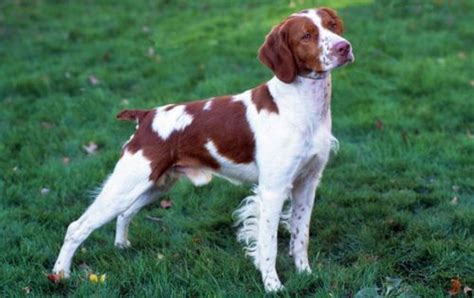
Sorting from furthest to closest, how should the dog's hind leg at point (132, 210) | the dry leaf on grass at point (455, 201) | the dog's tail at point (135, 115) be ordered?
the dry leaf on grass at point (455, 201) → the dog's hind leg at point (132, 210) → the dog's tail at point (135, 115)

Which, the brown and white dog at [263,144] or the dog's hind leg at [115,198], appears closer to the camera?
the brown and white dog at [263,144]

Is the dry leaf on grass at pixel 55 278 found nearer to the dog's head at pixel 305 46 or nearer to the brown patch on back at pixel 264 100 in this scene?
the brown patch on back at pixel 264 100

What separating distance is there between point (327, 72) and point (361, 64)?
4539 mm

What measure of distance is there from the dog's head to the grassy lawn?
3.96 feet

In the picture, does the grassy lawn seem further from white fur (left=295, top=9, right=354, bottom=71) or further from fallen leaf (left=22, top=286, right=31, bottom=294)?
white fur (left=295, top=9, right=354, bottom=71)

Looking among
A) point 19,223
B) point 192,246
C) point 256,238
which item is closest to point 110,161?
point 19,223

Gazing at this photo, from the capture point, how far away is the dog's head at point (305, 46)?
13.0 feet

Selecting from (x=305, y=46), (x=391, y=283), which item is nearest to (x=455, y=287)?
(x=391, y=283)

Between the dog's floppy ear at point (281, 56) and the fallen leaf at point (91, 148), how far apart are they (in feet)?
10.1

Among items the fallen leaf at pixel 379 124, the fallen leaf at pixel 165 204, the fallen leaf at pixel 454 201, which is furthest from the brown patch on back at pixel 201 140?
the fallen leaf at pixel 379 124

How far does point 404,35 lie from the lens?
30.9 feet

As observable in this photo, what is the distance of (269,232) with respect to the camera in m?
4.30

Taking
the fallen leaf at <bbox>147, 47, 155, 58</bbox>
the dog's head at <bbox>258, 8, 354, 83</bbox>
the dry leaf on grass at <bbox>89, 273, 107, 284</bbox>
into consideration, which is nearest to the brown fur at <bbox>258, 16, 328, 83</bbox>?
the dog's head at <bbox>258, 8, 354, 83</bbox>

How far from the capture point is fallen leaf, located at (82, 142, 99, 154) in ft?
22.2
